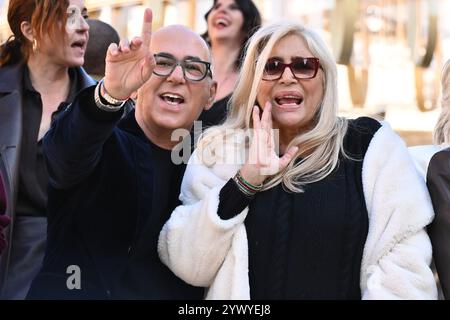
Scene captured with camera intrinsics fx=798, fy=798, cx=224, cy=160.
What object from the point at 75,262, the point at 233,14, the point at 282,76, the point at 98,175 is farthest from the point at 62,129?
the point at 233,14

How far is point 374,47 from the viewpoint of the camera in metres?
7.19

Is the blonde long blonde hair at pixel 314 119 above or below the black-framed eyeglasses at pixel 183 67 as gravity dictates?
below

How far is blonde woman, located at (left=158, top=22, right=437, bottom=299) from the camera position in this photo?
6.73 feet

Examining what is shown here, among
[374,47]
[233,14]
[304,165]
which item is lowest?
[304,165]

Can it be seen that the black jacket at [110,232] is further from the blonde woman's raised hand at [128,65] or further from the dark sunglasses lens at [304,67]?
the dark sunglasses lens at [304,67]

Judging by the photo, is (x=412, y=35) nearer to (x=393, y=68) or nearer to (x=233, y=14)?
(x=393, y=68)

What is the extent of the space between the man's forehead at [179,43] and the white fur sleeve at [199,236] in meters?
0.42

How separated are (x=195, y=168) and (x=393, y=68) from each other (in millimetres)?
5147


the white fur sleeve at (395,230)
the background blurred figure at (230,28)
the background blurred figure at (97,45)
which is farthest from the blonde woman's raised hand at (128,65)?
the background blurred figure at (230,28)

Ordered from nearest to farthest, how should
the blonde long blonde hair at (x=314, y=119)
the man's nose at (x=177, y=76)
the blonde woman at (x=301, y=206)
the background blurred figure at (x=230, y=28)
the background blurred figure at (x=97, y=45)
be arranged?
the blonde woman at (x=301, y=206) → the blonde long blonde hair at (x=314, y=119) → the man's nose at (x=177, y=76) → the background blurred figure at (x=97, y=45) → the background blurred figure at (x=230, y=28)

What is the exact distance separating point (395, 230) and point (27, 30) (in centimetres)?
160

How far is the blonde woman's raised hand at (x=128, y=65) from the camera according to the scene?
76.7 inches

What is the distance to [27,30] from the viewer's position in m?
2.92

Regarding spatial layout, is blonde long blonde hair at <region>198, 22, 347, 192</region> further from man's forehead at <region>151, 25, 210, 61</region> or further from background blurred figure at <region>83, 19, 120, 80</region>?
background blurred figure at <region>83, 19, 120, 80</region>
